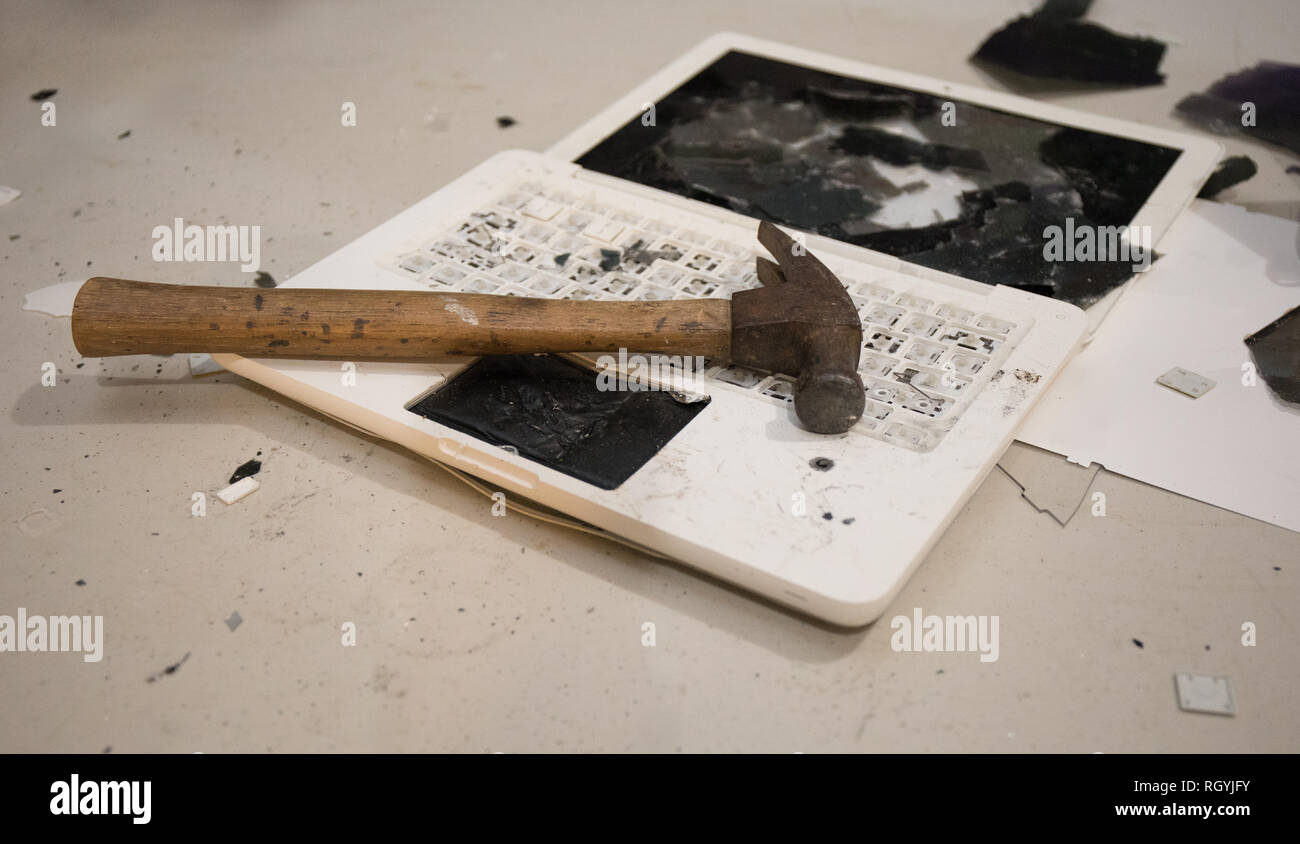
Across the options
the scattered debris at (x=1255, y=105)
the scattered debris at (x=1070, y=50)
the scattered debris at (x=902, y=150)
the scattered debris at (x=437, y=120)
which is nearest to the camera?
the scattered debris at (x=902, y=150)

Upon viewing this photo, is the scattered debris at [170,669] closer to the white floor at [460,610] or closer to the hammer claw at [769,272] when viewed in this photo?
the white floor at [460,610]

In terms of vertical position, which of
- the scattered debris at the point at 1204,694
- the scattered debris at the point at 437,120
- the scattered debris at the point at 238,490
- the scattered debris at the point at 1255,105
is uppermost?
the scattered debris at the point at 1255,105

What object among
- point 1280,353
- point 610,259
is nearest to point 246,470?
point 610,259

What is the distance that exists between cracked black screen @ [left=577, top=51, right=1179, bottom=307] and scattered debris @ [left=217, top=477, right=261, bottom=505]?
39.6 inches

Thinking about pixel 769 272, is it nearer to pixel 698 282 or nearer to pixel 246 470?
pixel 698 282

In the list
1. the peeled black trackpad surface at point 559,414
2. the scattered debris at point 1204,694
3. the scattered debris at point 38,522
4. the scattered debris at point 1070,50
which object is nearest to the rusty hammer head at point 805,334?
the peeled black trackpad surface at point 559,414

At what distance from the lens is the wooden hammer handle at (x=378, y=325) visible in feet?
5.61

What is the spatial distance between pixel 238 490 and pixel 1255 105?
2578 mm

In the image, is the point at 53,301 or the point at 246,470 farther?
the point at 53,301

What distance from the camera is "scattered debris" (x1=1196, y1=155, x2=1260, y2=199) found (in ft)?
8.03

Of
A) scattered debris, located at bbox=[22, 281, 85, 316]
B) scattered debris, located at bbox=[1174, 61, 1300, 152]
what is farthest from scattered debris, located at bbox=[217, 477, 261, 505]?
scattered debris, located at bbox=[1174, 61, 1300, 152]

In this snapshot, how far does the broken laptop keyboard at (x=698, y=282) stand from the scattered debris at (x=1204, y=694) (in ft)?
1.50

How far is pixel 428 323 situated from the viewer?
67.4 inches
